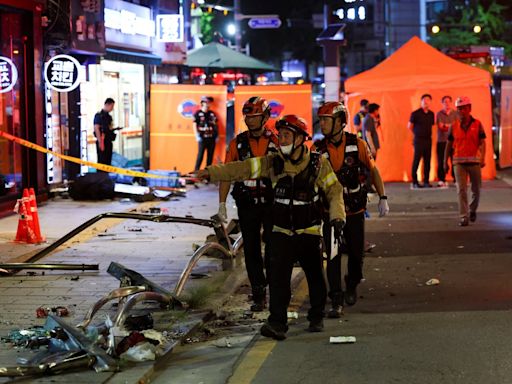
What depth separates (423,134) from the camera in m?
20.1

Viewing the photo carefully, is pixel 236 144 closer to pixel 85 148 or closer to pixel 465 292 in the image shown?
pixel 465 292

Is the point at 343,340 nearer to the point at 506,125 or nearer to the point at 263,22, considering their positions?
the point at 506,125

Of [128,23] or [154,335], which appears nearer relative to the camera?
[154,335]

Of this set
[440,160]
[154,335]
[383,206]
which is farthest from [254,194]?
[440,160]

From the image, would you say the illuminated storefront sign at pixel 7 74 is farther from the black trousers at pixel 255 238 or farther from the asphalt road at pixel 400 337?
the black trousers at pixel 255 238

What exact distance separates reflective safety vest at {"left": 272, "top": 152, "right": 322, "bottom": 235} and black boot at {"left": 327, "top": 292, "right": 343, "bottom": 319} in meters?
1.12

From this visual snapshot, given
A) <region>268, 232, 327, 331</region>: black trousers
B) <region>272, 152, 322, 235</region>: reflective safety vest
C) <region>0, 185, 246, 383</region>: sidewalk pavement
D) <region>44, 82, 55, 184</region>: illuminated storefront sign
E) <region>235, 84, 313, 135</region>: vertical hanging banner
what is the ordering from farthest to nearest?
<region>235, 84, 313, 135</region>: vertical hanging banner → <region>44, 82, 55, 184</region>: illuminated storefront sign → <region>0, 185, 246, 383</region>: sidewalk pavement → <region>268, 232, 327, 331</region>: black trousers → <region>272, 152, 322, 235</region>: reflective safety vest

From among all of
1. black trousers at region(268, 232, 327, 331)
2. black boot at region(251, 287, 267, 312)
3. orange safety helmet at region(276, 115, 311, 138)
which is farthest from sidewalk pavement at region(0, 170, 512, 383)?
orange safety helmet at region(276, 115, 311, 138)

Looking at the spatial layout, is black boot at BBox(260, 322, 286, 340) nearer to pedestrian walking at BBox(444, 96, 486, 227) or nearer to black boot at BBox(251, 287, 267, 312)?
black boot at BBox(251, 287, 267, 312)

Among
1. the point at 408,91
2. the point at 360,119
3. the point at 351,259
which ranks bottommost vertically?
the point at 351,259

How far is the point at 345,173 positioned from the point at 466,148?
589 cm

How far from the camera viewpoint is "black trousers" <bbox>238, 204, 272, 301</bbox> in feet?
28.2

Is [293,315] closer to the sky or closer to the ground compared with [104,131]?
closer to the ground

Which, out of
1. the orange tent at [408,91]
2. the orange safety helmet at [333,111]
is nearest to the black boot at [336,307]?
the orange safety helmet at [333,111]
